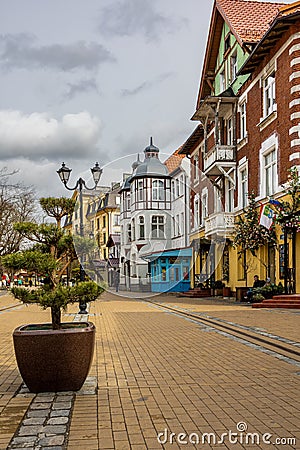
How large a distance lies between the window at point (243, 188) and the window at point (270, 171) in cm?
267

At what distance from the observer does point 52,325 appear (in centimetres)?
700

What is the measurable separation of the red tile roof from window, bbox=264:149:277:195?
18.8 ft

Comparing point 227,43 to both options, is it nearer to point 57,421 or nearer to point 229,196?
point 229,196

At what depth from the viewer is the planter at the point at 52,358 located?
6.34 metres

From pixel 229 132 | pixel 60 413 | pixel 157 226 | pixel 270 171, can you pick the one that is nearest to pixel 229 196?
pixel 229 132

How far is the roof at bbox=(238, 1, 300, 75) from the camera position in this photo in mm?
19477

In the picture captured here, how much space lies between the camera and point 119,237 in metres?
13.1

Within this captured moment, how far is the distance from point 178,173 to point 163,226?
6.41ft

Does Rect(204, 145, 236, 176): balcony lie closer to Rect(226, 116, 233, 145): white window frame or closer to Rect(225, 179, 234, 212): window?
Rect(226, 116, 233, 145): white window frame

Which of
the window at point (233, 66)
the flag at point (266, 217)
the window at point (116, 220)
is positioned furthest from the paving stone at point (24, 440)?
the window at point (233, 66)

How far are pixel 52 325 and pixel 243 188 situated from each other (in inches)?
814

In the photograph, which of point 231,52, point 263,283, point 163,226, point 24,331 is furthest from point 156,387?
point 231,52

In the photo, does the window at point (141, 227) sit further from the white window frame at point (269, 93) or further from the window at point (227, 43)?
the window at point (227, 43)

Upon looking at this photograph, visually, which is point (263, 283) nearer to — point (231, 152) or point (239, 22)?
point (231, 152)
